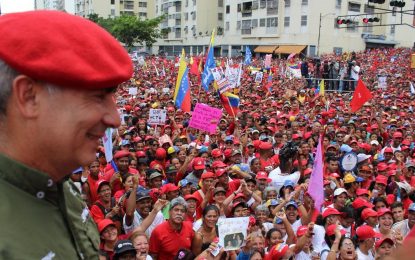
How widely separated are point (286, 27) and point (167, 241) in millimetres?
47923

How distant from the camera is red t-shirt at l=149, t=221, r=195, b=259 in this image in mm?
4984

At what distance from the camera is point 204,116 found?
961 cm

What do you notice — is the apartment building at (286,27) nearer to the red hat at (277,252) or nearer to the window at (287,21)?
the window at (287,21)

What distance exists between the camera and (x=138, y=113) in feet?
43.7

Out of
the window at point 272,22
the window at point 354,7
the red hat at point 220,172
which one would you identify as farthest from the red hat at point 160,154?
the window at point 354,7

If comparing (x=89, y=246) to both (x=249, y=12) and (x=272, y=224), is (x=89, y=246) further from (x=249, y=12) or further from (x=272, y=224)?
(x=249, y=12)

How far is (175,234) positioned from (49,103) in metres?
4.20

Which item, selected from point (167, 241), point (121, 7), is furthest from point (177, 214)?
point (121, 7)

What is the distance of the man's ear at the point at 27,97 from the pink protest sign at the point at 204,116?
335 inches

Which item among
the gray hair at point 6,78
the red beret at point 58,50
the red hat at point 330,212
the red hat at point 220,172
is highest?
the red beret at point 58,50

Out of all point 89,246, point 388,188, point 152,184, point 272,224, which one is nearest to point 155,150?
point 152,184

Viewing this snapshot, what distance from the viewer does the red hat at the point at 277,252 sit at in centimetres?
475

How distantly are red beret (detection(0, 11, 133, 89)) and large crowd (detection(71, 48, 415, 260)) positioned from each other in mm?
764

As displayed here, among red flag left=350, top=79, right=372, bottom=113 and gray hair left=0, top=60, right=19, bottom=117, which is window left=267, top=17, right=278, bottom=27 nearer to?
red flag left=350, top=79, right=372, bottom=113
